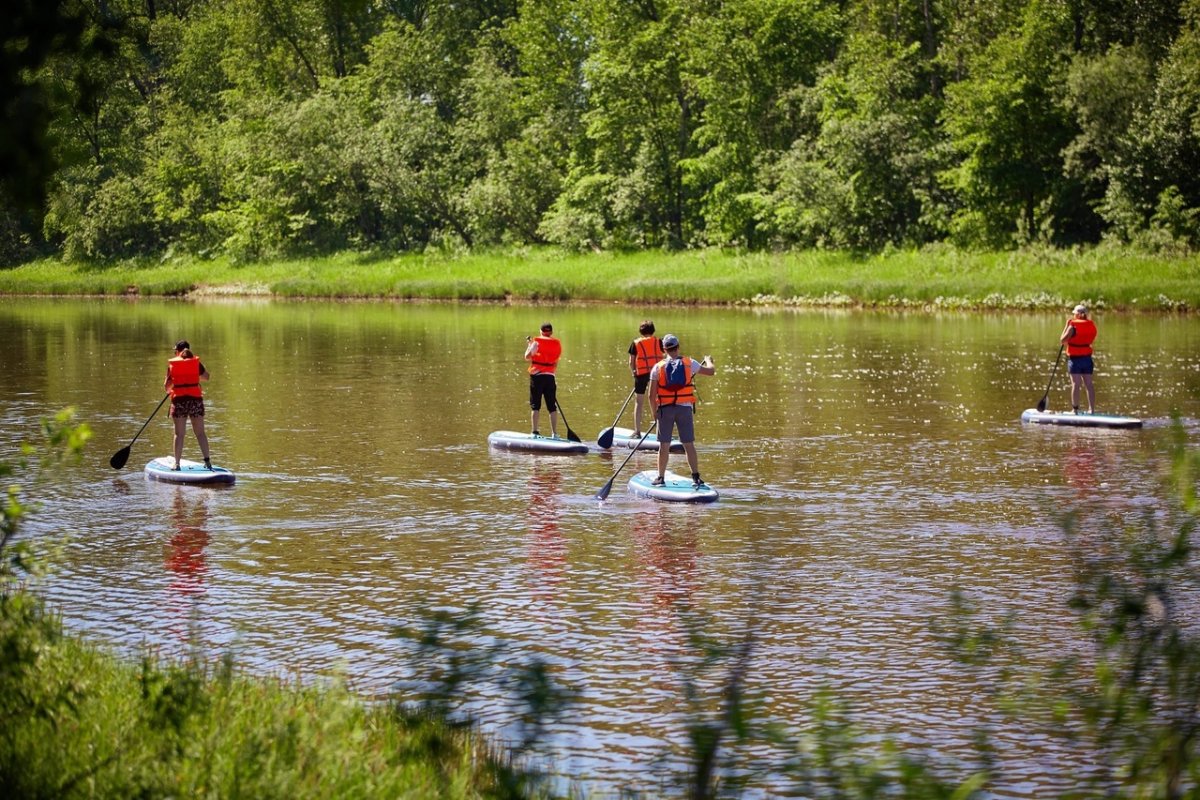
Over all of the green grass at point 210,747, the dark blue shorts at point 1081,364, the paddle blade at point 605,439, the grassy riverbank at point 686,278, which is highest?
the grassy riverbank at point 686,278

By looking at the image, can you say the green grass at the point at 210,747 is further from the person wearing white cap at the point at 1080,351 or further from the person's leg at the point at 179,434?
the person wearing white cap at the point at 1080,351

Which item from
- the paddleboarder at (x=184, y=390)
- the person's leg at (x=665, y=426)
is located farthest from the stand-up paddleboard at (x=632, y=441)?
the paddleboarder at (x=184, y=390)

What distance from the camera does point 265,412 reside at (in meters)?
30.2

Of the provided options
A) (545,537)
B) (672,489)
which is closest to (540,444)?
(672,489)

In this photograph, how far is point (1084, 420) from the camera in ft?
87.4

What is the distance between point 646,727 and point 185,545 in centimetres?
805

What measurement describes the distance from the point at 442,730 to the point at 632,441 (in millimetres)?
16132

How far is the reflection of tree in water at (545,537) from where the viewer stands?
50.2 ft

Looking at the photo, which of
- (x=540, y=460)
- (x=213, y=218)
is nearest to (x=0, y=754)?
(x=540, y=460)

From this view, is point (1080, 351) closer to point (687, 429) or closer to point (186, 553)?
point (687, 429)

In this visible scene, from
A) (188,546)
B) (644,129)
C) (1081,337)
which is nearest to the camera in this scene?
(188,546)

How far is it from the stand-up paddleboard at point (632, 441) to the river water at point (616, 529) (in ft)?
1.31

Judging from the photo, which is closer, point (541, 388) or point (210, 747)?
point (210, 747)

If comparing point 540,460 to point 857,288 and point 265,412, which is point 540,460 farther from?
point 857,288
